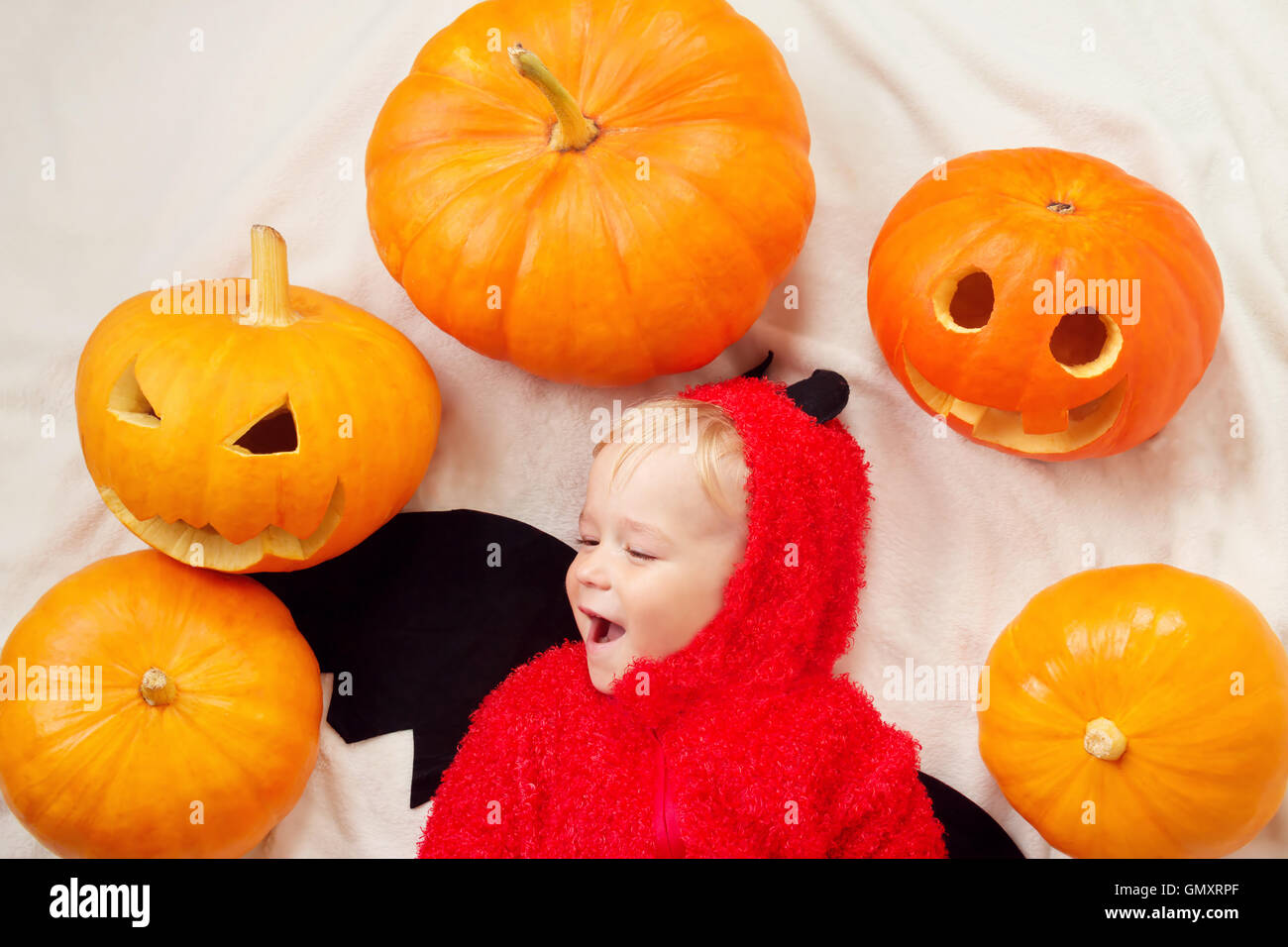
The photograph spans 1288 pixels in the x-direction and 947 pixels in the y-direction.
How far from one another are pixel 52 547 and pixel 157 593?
0.37m

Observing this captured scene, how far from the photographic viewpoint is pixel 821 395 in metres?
1.66

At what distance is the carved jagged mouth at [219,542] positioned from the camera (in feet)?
5.05

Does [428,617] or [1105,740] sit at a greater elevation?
[428,617]

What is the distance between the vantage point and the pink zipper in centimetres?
157

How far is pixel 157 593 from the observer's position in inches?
60.6

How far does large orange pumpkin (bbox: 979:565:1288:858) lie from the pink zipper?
49cm

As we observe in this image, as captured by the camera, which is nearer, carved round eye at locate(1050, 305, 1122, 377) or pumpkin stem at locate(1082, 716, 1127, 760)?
pumpkin stem at locate(1082, 716, 1127, 760)

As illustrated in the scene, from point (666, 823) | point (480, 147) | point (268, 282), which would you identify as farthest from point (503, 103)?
point (666, 823)

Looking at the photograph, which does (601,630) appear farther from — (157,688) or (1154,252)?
(1154,252)

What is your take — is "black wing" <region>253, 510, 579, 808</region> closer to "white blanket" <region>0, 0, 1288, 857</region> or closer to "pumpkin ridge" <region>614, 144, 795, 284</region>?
"white blanket" <region>0, 0, 1288, 857</region>

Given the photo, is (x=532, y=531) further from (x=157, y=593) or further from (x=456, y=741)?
(x=157, y=593)

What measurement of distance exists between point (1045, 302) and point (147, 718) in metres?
1.35

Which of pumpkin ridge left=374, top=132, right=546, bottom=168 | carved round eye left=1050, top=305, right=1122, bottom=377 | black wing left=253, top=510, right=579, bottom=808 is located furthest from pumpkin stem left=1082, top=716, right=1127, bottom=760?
pumpkin ridge left=374, top=132, right=546, bottom=168
